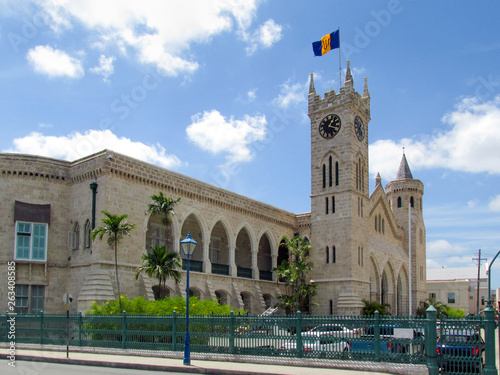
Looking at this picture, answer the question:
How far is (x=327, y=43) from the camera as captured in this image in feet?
115

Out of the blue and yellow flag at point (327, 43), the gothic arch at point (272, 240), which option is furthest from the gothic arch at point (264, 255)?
the blue and yellow flag at point (327, 43)

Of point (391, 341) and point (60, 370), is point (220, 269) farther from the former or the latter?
point (391, 341)

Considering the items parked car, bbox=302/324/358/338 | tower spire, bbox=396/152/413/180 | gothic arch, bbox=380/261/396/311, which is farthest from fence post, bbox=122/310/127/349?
tower spire, bbox=396/152/413/180

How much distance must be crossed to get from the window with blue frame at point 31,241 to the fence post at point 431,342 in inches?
823

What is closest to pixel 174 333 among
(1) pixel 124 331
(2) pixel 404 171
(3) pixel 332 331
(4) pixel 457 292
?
(1) pixel 124 331

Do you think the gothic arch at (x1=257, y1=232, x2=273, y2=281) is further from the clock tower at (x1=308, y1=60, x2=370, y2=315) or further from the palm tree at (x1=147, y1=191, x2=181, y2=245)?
the palm tree at (x1=147, y1=191, x2=181, y2=245)

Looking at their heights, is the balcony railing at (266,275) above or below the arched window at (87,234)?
below

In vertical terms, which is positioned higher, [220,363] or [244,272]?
[244,272]

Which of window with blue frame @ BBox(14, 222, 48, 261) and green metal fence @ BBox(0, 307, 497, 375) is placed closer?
green metal fence @ BBox(0, 307, 497, 375)

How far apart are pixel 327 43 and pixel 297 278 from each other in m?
16.3

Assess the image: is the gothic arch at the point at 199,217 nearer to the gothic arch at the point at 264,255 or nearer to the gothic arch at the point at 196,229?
the gothic arch at the point at 196,229

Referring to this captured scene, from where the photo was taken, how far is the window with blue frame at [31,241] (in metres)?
26.8

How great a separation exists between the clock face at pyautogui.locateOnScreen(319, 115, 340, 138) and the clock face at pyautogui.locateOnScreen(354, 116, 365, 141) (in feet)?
4.92

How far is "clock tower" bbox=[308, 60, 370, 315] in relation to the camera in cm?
3759
